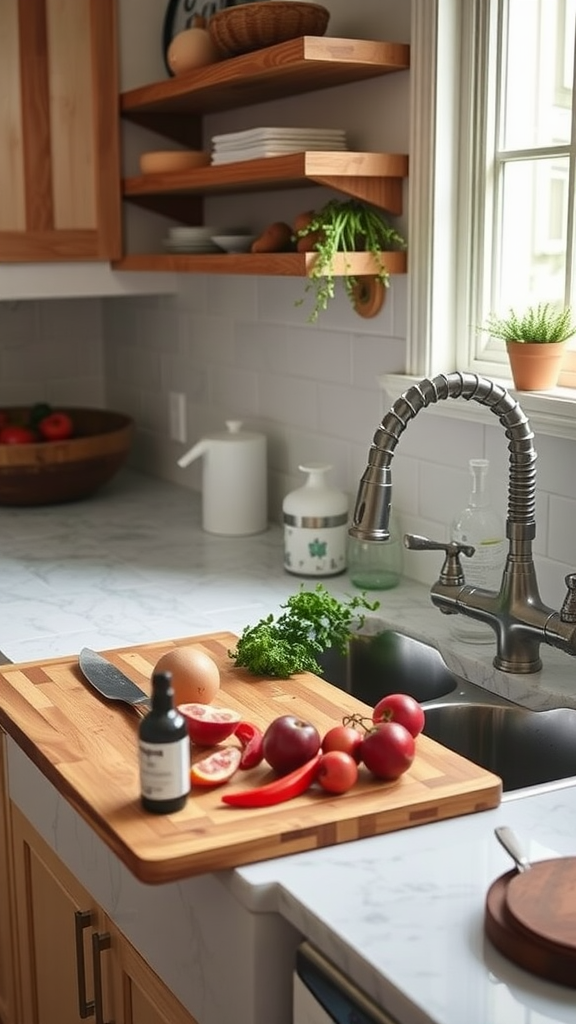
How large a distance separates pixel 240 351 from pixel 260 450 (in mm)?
316

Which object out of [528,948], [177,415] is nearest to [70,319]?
[177,415]

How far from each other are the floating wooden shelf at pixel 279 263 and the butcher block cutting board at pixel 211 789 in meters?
0.77

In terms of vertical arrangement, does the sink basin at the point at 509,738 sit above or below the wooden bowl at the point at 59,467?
below

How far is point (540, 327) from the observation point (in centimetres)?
197

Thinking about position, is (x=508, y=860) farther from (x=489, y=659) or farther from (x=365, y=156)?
(x=365, y=156)

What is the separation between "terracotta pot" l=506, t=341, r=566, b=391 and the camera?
6.47 ft

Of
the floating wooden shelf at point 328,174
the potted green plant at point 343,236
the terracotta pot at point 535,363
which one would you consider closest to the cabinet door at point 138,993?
the terracotta pot at point 535,363

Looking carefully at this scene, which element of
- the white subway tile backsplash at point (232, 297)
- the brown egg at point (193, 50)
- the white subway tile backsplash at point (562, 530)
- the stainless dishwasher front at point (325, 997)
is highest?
the brown egg at point (193, 50)

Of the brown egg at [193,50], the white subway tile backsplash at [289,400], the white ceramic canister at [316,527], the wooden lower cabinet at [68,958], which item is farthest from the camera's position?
the white subway tile backsplash at [289,400]

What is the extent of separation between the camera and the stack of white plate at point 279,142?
2.25 meters

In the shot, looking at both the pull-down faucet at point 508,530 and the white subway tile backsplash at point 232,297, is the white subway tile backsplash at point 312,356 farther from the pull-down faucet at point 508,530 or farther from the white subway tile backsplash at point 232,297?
the pull-down faucet at point 508,530

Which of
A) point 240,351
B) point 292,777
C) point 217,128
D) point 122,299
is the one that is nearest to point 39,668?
point 292,777

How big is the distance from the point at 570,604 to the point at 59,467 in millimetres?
1486

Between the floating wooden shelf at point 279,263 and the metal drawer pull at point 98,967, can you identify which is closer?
the metal drawer pull at point 98,967
